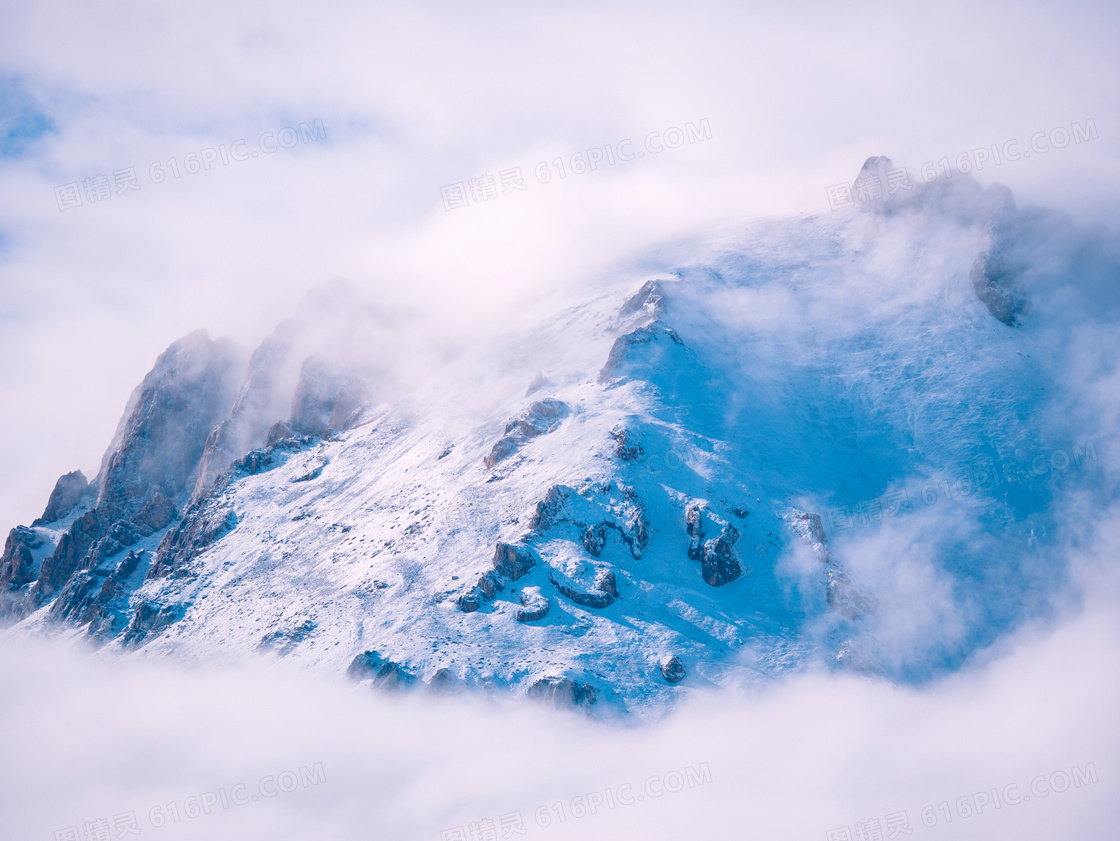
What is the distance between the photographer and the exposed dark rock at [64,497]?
15950 centimetres

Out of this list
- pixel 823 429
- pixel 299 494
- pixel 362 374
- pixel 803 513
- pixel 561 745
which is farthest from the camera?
pixel 362 374

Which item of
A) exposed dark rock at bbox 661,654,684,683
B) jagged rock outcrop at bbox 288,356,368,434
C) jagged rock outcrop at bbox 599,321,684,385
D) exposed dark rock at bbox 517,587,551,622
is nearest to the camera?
exposed dark rock at bbox 661,654,684,683

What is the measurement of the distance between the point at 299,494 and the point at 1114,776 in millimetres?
98123

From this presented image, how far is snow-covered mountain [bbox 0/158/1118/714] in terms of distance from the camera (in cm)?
8281

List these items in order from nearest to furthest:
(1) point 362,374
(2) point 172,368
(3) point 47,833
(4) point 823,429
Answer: (3) point 47,833, (4) point 823,429, (1) point 362,374, (2) point 172,368

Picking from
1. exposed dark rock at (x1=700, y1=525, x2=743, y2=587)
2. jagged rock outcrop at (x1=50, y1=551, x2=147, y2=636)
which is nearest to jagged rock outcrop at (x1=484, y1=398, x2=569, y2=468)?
exposed dark rock at (x1=700, y1=525, x2=743, y2=587)

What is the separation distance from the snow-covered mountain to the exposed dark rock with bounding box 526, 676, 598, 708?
226 millimetres

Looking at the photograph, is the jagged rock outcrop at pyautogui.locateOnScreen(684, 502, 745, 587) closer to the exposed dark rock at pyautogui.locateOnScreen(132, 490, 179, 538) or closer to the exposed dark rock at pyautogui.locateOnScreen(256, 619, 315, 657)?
the exposed dark rock at pyautogui.locateOnScreen(256, 619, 315, 657)

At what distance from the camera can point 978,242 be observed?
4887 inches

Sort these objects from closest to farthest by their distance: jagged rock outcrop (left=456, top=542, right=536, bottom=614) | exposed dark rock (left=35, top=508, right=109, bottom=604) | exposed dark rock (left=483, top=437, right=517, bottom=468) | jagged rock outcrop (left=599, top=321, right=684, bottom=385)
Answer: jagged rock outcrop (left=456, top=542, right=536, bottom=614) → exposed dark rock (left=483, top=437, right=517, bottom=468) → jagged rock outcrop (left=599, top=321, right=684, bottom=385) → exposed dark rock (left=35, top=508, right=109, bottom=604)

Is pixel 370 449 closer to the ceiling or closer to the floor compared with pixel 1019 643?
closer to the ceiling

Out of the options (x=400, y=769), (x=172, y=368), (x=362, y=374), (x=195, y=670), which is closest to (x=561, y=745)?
(x=400, y=769)

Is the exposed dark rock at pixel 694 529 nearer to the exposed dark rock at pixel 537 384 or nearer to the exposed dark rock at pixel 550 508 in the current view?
the exposed dark rock at pixel 550 508

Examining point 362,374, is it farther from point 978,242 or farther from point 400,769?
point 978,242
